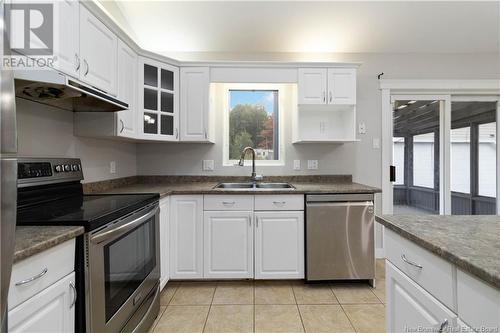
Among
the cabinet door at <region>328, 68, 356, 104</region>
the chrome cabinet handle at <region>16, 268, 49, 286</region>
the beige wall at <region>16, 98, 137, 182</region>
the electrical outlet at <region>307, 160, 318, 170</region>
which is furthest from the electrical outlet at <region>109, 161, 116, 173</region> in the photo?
the cabinet door at <region>328, 68, 356, 104</region>

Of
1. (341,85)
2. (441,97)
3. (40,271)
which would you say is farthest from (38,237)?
(441,97)

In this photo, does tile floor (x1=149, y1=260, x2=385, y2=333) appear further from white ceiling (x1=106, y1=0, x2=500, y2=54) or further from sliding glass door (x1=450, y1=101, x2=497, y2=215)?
white ceiling (x1=106, y1=0, x2=500, y2=54)

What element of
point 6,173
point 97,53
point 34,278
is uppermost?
point 97,53

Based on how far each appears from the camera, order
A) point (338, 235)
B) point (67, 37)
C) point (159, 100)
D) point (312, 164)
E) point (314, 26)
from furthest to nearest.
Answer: point (312, 164), point (314, 26), point (159, 100), point (338, 235), point (67, 37)

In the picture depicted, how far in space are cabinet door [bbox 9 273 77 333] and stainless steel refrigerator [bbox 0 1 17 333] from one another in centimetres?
17

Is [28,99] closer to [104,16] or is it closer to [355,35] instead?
[104,16]

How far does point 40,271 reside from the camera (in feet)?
2.82

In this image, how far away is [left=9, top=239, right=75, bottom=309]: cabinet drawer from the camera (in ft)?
2.52

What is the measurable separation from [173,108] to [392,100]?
2555mm

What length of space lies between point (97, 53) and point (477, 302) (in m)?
2.27

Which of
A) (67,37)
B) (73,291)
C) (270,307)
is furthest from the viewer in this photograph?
(270,307)

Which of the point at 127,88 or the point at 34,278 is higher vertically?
the point at 127,88

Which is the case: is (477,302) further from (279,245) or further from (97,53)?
(97,53)

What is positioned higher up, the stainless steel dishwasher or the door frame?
the door frame
